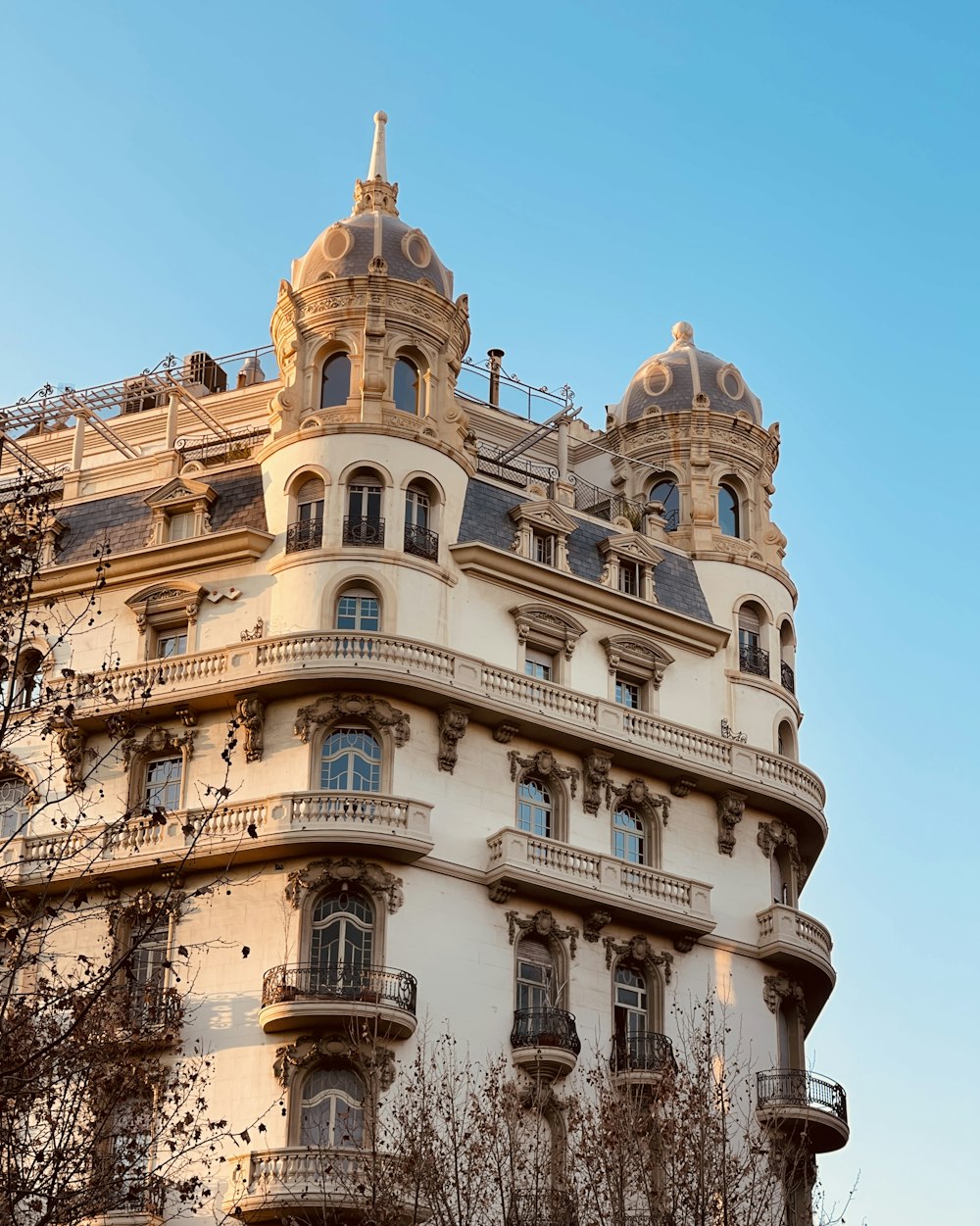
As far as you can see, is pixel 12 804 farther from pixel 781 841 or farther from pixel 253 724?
pixel 781 841

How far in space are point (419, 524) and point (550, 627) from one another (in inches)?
156

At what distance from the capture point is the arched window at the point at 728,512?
56500 mm

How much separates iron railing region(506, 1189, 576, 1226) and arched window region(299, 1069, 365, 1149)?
14.8 ft

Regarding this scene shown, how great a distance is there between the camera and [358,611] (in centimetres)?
4872

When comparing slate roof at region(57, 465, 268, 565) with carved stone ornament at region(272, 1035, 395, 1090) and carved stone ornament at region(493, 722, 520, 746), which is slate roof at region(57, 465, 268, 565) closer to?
carved stone ornament at region(493, 722, 520, 746)

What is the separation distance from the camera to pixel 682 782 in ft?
167

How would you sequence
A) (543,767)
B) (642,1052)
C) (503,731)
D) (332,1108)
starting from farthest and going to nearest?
1. (543,767)
2. (503,731)
3. (642,1052)
4. (332,1108)

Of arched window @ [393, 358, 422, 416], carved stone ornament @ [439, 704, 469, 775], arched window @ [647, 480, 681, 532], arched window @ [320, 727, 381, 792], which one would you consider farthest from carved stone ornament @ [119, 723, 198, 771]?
arched window @ [647, 480, 681, 532]

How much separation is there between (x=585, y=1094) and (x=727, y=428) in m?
19.0

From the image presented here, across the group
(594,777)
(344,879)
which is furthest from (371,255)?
(344,879)

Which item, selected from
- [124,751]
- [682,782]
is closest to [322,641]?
[124,751]

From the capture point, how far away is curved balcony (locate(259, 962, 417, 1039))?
142 feet

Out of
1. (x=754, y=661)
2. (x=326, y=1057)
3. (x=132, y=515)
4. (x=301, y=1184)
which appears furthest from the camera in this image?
(x=754, y=661)

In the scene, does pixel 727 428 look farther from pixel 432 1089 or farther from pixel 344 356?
pixel 432 1089
